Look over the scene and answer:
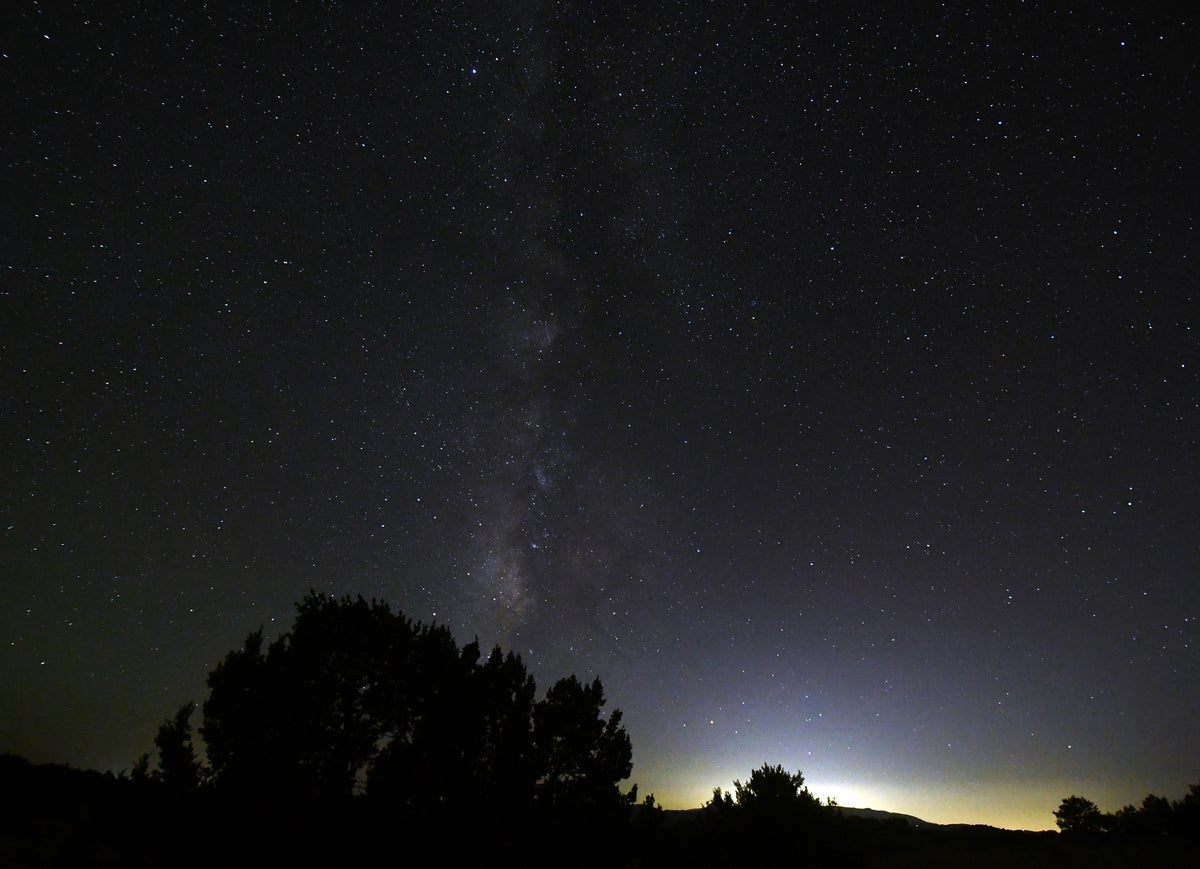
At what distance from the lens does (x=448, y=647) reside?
65.9ft

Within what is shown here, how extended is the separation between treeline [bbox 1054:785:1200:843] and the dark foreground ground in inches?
122

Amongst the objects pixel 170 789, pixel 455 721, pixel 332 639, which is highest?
pixel 332 639

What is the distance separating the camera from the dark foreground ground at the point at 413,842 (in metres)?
14.3

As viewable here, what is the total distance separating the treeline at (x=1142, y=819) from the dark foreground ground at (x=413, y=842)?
10.1 feet

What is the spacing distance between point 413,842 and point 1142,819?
3559cm

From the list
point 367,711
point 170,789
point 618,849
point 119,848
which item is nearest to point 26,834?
point 119,848

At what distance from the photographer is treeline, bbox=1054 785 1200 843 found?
25281 millimetres

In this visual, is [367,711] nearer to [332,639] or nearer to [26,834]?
[332,639]

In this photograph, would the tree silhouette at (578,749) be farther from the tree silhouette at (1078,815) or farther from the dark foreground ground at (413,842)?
the tree silhouette at (1078,815)

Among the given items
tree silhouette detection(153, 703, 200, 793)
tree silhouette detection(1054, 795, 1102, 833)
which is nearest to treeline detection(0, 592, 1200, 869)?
tree silhouette detection(153, 703, 200, 793)

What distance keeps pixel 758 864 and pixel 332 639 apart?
590 inches

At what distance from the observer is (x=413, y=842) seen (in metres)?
15.1

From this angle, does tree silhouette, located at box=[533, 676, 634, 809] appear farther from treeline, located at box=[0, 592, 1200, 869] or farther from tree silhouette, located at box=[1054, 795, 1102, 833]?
tree silhouette, located at box=[1054, 795, 1102, 833]

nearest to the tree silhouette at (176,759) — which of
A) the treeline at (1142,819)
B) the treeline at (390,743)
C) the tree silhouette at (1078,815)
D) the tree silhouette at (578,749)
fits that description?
the treeline at (390,743)
